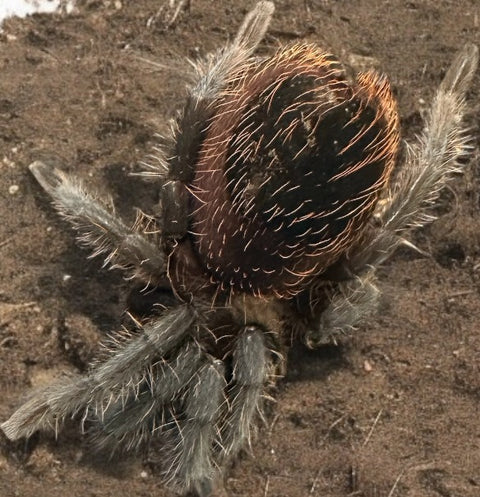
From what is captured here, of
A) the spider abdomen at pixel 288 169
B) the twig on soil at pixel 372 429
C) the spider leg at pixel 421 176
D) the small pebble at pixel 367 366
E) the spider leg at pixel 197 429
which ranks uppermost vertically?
the spider abdomen at pixel 288 169

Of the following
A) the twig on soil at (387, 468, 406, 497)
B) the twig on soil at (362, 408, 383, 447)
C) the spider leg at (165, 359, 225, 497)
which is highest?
the spider leg at (165, 359, 225, 497)

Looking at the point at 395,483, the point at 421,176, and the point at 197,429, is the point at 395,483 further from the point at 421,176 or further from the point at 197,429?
the point at 421,176

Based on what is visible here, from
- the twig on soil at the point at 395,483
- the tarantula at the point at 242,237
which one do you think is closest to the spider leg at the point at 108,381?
the tarantula at the point at 242,237

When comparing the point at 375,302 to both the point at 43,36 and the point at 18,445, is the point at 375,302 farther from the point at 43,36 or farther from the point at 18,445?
the point at 43,36

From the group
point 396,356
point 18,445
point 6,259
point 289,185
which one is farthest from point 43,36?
point 396,356

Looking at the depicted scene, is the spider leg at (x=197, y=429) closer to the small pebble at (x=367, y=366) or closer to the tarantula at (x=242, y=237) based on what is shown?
the tarantula at (x=242, y=237)

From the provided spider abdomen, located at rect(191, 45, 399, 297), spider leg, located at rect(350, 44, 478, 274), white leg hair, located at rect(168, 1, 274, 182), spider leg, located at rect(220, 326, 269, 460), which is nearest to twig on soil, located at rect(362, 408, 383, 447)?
spider leg, located at rect(220, 326, 269, 460)

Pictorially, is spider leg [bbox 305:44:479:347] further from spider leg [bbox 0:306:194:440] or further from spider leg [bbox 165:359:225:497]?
spider leg [bbox 0:306:194:440]

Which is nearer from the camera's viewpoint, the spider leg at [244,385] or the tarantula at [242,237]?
the tarantula at [242,237]
